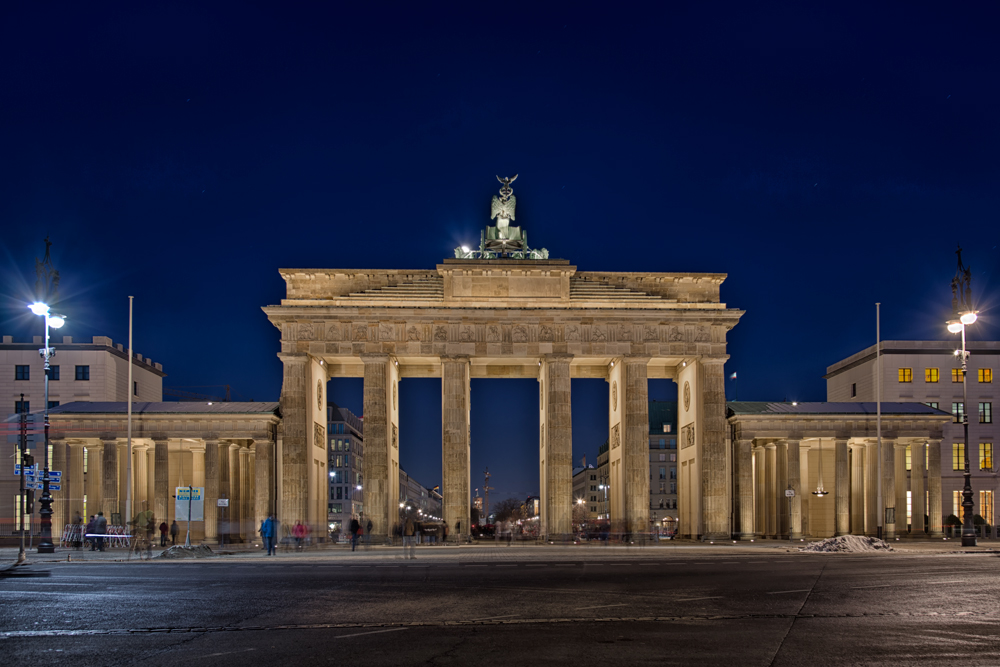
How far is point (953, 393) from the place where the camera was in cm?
8044

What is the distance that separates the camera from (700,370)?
63594mm

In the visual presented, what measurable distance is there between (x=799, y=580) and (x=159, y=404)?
5092cm

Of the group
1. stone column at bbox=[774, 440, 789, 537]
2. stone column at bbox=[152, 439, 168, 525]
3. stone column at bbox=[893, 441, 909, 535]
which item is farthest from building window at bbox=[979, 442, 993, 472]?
stone column at bbox=[152, 439, 168, 525]

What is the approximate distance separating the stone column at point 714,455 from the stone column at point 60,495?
37889 mm

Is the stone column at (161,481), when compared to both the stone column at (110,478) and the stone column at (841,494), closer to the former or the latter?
the stone column at (110,478)

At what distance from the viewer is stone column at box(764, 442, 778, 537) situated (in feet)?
228

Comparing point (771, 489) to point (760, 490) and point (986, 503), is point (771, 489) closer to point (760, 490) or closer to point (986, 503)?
point (760, 490)

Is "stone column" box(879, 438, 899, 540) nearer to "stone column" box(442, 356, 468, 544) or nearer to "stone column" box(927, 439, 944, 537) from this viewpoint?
"stone column" box(927, 439, 944, 537)

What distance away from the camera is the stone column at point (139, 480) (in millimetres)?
68625

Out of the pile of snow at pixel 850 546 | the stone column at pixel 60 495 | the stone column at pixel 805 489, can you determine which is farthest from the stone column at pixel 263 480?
the stone column at pixel 805 489

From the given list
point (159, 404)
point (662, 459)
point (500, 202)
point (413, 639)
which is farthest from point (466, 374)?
point (662, 459)

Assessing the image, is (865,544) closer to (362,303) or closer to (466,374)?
(466,374)

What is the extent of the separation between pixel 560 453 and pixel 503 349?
309 inches

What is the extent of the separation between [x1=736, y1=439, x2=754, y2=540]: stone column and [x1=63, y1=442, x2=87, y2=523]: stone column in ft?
144
